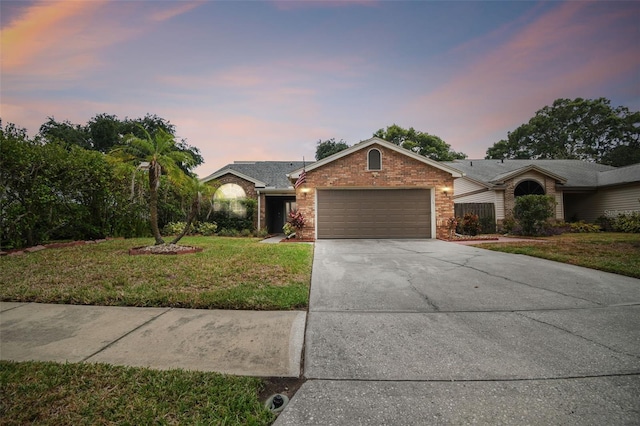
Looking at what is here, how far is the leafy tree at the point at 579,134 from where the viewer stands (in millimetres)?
32312

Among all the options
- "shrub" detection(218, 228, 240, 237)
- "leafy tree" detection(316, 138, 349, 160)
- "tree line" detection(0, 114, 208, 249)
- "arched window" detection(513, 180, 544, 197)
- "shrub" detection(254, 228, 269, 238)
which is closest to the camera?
"tree line" detection(0, 114, 208, 249)

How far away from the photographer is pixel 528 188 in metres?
15.5

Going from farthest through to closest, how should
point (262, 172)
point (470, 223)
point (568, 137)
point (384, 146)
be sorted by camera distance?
1. point (568, 137)
2. point (262, 172)
3. point (470, 223)
4. point (384, 146)

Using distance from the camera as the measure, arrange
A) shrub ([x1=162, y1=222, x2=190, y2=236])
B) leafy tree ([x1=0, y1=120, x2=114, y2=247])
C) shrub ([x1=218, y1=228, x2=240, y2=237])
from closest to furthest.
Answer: leafy tree ([x1=0, y1=120, x2=114, y2=247])
shrub ([x1=162, y1=222, x2=190, y2=236])
shrub ([x1=218, y1=228, x2=240, y2=237])

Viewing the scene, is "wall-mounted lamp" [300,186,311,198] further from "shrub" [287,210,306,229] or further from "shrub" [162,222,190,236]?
"shrub" [162,222,190,236]

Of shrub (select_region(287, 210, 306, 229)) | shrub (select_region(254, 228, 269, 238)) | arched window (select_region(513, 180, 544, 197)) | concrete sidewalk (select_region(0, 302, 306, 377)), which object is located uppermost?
arched window (select_region(513, 180, 544, 197))

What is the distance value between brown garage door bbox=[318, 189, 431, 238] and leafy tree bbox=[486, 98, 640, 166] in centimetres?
3605

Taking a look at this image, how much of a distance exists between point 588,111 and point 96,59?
52.9 m

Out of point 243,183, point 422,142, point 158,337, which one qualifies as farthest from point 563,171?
point 158,337

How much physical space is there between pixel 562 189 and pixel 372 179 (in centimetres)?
1347

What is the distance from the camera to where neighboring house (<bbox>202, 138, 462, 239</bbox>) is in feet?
38.5

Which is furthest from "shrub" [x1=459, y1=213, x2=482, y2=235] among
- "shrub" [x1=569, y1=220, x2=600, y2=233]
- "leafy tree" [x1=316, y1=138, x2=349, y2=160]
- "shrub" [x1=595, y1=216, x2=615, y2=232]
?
"leafy tree" [x1=316, y1=138, x2=349, y2=160]

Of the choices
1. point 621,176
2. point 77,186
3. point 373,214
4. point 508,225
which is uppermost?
point 621,176

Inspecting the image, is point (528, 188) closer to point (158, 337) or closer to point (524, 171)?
point (524, 171)
